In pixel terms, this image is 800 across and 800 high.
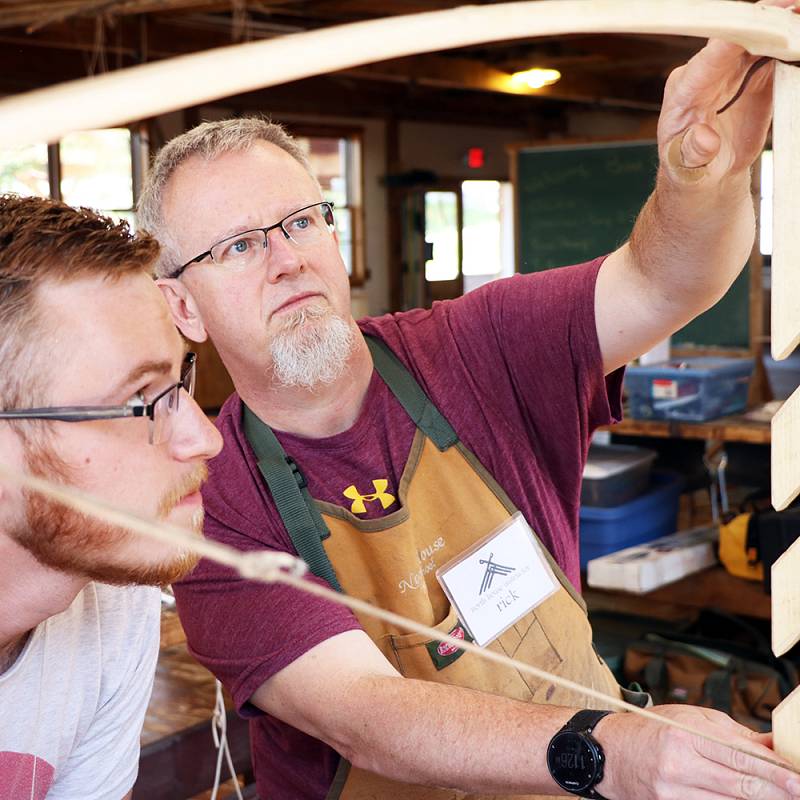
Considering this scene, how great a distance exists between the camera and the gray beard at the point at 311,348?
61.8 inches

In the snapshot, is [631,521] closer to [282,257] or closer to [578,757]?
[282,257]

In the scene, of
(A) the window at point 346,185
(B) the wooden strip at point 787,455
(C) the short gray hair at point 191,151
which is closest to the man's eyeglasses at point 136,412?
(C) the short gray hair at point 191,151

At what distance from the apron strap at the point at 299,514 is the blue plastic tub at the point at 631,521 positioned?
93.3 inches

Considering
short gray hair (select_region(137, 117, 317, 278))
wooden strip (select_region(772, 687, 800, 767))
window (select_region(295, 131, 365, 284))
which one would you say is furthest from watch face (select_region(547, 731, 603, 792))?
window (select_region(295, 131, 365, 284))

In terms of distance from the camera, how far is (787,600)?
1008 mm

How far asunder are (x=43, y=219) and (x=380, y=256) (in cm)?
995

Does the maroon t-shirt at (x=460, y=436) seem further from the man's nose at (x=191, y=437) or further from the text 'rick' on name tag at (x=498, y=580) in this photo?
the man's nose at (x=191, y=437)

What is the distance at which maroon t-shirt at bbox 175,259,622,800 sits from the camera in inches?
61.1

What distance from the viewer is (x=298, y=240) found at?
66.3 inches

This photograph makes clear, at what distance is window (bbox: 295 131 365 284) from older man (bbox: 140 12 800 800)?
353 inches

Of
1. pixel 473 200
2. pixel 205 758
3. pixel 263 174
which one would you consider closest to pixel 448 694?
pixel 263 174

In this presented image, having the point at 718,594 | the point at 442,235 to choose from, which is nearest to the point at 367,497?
the point at 718,594

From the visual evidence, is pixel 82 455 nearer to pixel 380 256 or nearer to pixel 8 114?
pixel 8 114

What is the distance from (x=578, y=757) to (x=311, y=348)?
71cm
